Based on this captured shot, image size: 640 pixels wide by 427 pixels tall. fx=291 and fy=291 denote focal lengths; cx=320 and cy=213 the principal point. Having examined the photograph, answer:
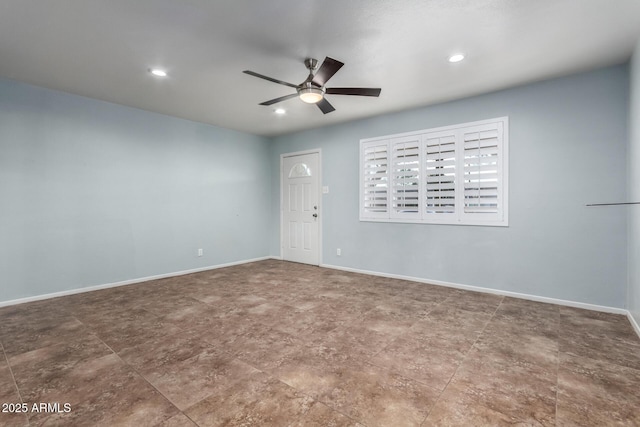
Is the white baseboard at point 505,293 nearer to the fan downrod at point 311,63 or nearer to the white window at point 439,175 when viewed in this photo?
the white window at point 439,175

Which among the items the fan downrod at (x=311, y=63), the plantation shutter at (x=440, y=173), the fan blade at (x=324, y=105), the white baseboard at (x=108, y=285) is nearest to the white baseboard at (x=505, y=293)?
the plantation shutter at (x=440, y=173)

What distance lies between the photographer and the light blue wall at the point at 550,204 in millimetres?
3176

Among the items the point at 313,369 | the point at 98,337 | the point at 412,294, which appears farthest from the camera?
the point at 412,294

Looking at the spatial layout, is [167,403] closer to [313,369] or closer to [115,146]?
[313,369]

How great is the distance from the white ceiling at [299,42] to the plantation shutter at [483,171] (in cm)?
59

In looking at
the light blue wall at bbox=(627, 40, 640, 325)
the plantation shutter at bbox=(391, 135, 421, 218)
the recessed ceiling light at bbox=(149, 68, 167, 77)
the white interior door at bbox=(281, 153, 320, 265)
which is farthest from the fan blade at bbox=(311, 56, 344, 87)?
the white interior door at bbox=(281, 153, 320, 265)

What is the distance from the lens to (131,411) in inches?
64.6

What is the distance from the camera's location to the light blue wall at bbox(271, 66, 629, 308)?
318cm

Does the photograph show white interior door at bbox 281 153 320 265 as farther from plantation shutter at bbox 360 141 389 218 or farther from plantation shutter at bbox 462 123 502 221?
plantation shutter at bbox 462 123 502 221

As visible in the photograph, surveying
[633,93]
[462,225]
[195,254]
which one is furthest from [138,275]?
[633,93]

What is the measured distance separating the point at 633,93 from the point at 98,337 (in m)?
5.53

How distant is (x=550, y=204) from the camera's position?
3490 millimetres

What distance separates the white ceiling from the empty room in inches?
1.0

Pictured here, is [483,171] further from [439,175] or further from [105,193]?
[105,193]
